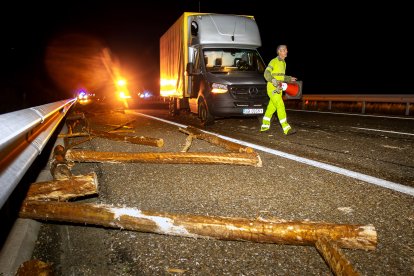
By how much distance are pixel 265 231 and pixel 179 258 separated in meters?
0.60

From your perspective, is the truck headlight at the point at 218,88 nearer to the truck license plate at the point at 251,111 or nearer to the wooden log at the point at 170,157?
the truck license plate at the point at 251,111

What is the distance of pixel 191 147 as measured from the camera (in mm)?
6367

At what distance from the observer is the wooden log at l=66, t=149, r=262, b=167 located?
4562 mm

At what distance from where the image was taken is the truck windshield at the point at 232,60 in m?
10.5

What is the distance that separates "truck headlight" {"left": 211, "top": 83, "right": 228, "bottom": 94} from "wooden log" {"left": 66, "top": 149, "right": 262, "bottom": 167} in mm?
5000

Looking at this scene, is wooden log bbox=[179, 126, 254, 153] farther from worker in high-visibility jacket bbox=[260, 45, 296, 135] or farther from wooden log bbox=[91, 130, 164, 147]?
worker in high-visibility jacket bbox=[260, 45, 296, 135]

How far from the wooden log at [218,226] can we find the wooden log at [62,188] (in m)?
0.24

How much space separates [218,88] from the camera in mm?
9461

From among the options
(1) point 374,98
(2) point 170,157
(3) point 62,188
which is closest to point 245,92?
(2) point 170,157

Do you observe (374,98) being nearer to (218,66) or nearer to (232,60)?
(232,60)

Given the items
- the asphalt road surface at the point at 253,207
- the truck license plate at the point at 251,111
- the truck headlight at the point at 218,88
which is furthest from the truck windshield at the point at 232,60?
the asphalt road surface at the point at 253,207

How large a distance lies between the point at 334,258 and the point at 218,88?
306 inches

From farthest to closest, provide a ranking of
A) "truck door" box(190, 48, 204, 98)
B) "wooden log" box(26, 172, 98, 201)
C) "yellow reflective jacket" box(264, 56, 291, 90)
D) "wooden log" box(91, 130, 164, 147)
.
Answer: "truck door" box(190, 48, 204, 98) < "yellow reflective jacket" box(264, 56, 291, 90) < "wooden log" box(91, 130, 164, 147) < "wooden log" box(26, 172, 98, 201)

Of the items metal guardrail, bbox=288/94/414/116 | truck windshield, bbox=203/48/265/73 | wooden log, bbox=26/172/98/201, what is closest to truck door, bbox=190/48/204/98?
truck windshield, bbox=203/48/265/73
